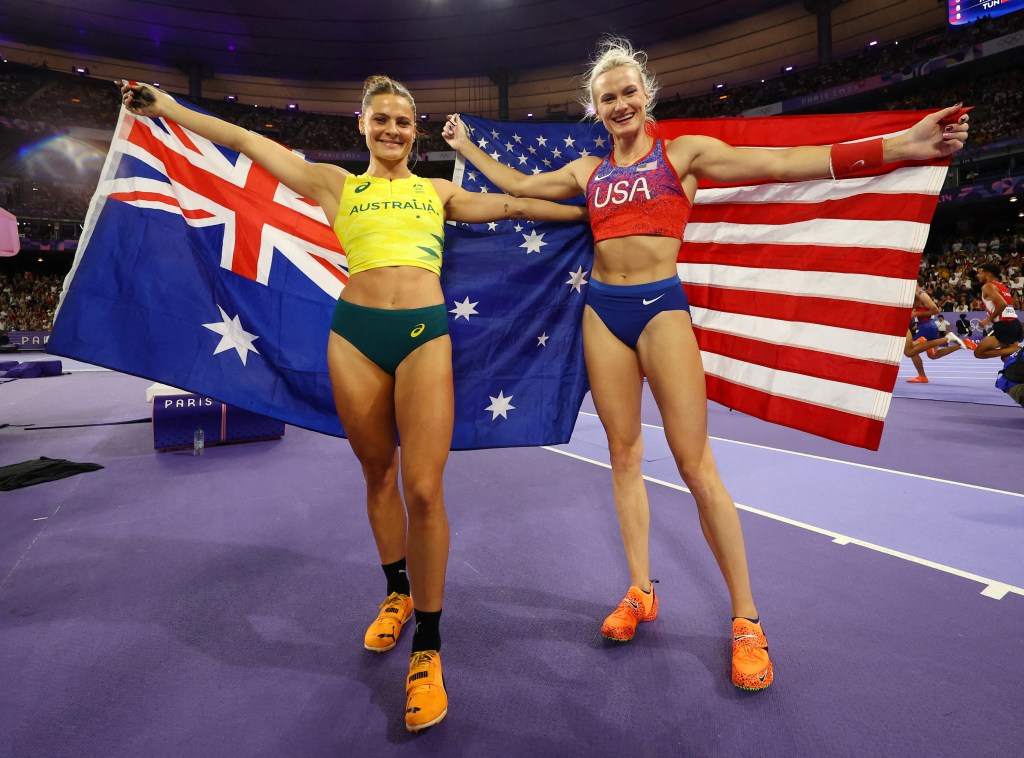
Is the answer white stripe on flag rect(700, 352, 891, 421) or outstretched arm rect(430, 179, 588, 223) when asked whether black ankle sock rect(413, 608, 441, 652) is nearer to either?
outstretched arm rect(430, 179, 588, 223)

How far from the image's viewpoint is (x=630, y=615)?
2066 millimetres

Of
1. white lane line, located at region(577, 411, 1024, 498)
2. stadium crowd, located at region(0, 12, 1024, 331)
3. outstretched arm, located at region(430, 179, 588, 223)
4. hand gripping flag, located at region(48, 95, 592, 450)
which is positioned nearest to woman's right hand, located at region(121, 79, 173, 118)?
hand gripping flag, located at region(48, 95, 592, 450)

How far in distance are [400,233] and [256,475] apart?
10.7ft

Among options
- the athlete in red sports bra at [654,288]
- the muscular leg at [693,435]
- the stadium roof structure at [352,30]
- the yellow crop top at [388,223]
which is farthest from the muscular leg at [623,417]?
the stadium roof structure at [352,30]

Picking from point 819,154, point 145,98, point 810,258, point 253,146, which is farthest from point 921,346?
point 145,98

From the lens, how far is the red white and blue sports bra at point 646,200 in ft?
6.57

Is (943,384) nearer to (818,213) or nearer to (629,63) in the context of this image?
(818,213)

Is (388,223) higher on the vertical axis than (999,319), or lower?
higher

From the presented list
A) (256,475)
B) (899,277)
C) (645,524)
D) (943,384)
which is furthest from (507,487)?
(943,384)

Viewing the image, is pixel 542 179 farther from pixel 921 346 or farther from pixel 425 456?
pixel 921 346

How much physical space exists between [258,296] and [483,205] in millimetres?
1257

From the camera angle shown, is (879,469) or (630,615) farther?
(879,469)

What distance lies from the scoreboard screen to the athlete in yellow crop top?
20.9m

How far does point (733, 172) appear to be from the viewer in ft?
6.63
